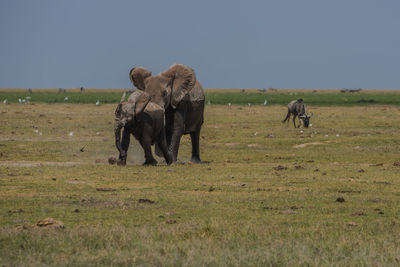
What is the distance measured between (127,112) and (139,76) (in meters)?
2.80

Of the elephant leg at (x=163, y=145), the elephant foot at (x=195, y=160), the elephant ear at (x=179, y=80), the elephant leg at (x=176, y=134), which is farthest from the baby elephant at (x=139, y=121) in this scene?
the elephant foot at (x=195, y=160)

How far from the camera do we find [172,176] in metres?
18.8

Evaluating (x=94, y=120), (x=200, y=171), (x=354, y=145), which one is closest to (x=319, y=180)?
(x=200, y=171)

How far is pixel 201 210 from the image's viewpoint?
13578mm

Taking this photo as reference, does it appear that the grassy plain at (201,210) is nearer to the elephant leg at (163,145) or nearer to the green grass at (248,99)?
the elephant leg at (163,145)

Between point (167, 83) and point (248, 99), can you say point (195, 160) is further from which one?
point (248, 99)

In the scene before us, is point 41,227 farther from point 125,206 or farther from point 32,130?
point 32,130

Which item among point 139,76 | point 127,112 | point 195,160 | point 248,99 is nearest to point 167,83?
point 139,76

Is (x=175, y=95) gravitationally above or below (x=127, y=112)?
above

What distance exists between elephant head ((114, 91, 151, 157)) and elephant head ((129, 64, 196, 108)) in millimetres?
1287

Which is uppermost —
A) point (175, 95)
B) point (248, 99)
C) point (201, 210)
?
point (175, 95)

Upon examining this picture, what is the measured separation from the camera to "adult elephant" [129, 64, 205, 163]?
22.7m

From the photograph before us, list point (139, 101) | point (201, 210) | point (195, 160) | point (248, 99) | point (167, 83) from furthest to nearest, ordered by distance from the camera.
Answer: point (248, 99)
point (195, 160)
point (167, 83)
point (139, 101)
point (201, 210)

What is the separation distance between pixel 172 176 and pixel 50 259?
9244mm
